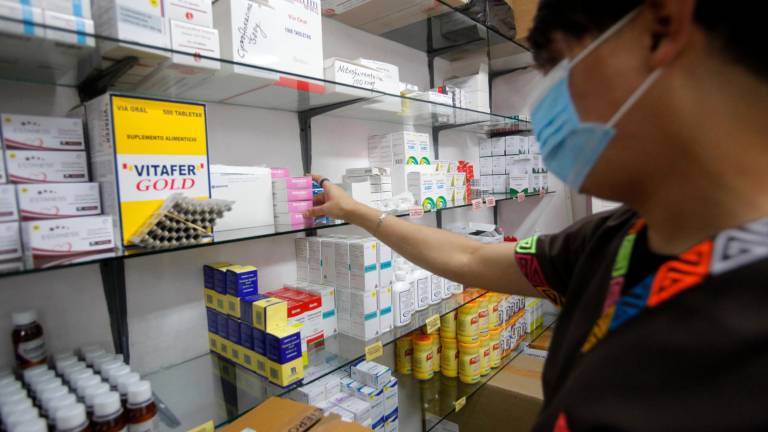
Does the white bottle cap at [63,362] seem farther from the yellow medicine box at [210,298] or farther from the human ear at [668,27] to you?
the human ear at [668,27]

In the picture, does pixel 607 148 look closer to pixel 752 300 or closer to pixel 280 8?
pixel 752 300

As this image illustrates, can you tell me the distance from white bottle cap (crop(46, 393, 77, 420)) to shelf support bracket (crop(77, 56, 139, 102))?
75 cm

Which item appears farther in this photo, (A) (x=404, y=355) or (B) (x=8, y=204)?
(A) (x=404, y=355)

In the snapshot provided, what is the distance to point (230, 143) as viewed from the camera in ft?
4.85

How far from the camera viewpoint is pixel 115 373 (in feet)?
3.22

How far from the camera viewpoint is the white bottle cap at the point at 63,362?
1.01 m

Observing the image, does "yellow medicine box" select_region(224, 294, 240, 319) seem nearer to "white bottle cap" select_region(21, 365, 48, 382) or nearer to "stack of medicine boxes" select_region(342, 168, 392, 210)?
"white bottle cap" select_region(21, 365, 48, 382)

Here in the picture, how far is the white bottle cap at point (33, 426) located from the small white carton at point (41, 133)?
1.86 feet

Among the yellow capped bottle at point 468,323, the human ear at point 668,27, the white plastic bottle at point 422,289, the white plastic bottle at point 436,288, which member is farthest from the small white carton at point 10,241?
the yellow capped bottle at point 468,323

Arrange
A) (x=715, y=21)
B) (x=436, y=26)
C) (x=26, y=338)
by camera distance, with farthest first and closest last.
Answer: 1. (x=436, y=26)
2. (x=26, y=338)
3. (x=715, y=21)

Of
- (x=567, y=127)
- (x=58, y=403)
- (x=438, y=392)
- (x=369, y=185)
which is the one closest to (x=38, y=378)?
(x=58, y=403)

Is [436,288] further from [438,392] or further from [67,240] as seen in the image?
[67,240]

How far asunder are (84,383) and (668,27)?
1.30 meters

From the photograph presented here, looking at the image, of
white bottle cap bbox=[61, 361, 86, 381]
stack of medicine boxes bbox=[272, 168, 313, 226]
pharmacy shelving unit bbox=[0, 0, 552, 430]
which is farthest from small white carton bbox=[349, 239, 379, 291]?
white bottle cap bbox=[61, 361, 86, 381]
